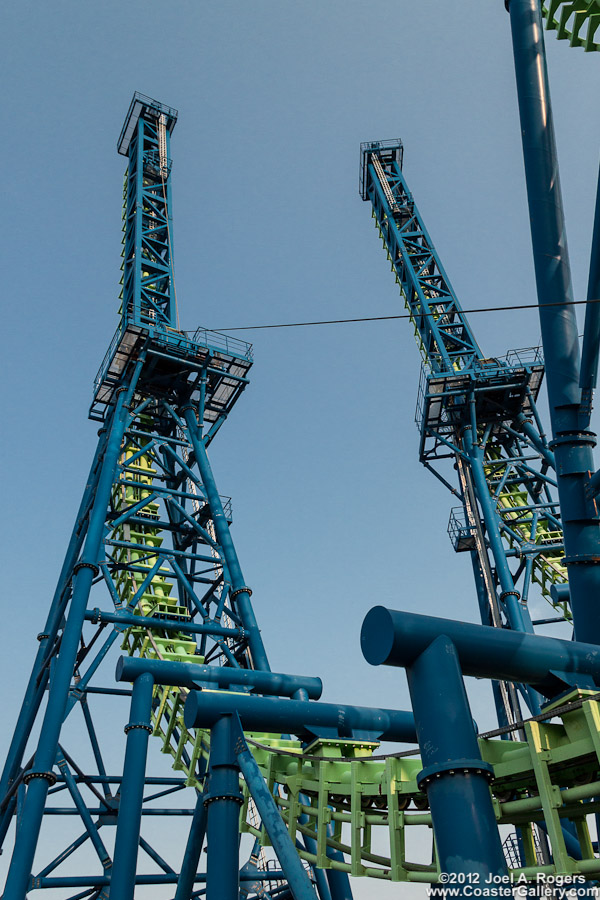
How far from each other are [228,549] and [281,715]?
1247 cm

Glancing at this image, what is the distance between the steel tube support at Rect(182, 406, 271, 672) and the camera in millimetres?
19688

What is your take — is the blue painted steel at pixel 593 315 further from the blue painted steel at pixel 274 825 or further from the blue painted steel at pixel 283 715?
the blue painted steel at pixel 274 825

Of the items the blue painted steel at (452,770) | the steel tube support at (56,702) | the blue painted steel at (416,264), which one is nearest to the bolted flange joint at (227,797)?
the blue painted steel at (452,770)

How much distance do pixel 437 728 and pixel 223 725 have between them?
424cm

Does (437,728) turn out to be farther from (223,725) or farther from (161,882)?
(161,882)

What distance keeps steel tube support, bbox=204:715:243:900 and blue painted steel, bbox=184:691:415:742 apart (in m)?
0.17

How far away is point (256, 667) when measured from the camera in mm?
19172

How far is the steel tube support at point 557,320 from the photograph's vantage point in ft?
27.1

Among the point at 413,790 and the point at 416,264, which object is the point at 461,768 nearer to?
the point at 413,790

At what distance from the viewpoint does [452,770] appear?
17.0 ft

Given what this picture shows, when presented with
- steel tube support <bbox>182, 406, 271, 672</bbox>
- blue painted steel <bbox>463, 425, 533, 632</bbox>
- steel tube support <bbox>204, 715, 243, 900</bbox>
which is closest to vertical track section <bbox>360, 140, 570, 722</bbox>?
blue painted steel <bbox>463, 425, 533, 632</bbox>

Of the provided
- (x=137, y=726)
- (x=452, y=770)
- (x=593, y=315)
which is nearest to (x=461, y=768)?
(x=452, y=770)

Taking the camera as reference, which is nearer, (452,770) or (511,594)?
(452,770)

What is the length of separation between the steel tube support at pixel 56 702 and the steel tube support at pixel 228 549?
273 cm
